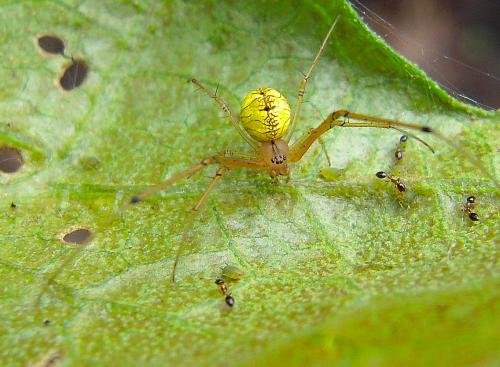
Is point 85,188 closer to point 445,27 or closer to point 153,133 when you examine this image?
point 153,133

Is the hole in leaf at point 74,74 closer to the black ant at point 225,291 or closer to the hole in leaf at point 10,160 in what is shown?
the hole in leaf at point 10,160

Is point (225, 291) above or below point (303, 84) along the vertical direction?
below

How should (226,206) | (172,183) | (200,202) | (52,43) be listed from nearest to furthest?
1. (172,183)
2. (200,202)
3. (226,206)
4. (52,43)

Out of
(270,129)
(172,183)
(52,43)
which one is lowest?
(172,183)

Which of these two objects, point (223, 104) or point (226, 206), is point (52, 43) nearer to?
point (223, 104)

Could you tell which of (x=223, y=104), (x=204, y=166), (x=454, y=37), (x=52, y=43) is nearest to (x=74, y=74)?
(x=52, y=43)

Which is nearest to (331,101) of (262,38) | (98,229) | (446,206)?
(262,38)
